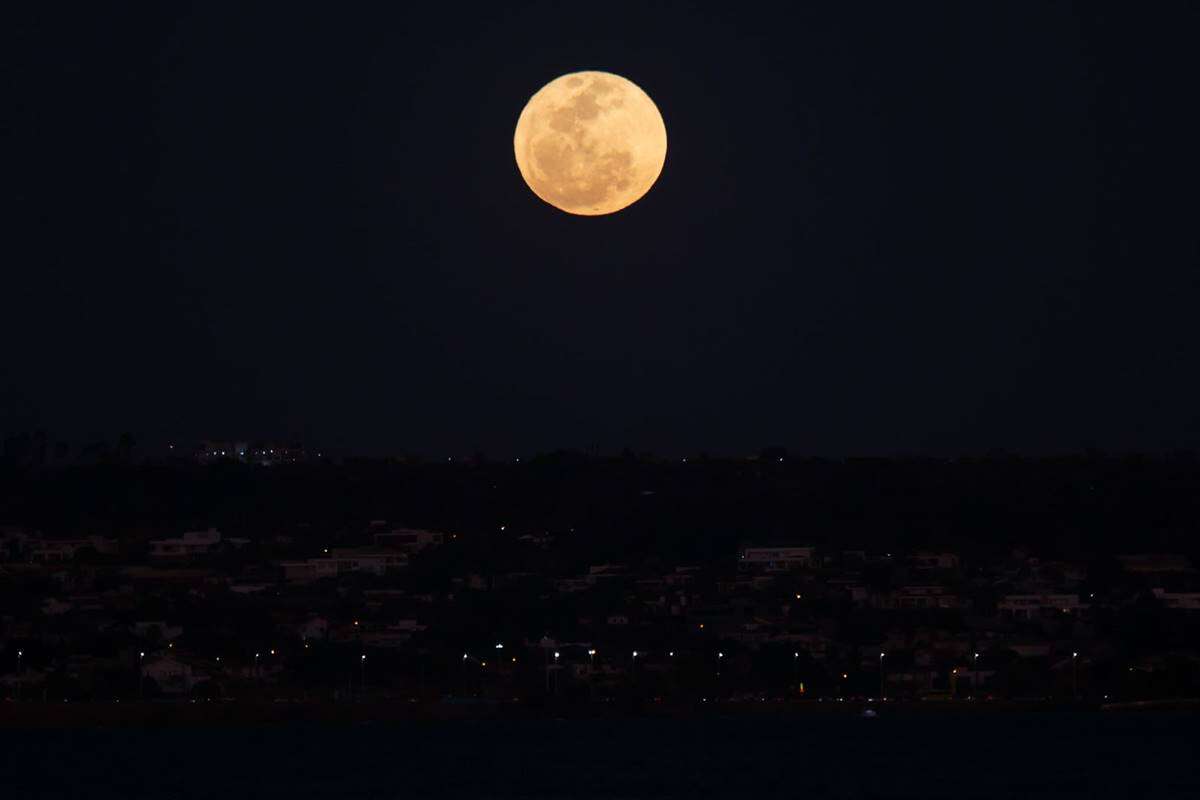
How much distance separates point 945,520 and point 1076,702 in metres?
26.8

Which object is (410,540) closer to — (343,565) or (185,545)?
(343,565)

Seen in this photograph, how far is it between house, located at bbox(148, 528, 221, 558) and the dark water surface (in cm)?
1746

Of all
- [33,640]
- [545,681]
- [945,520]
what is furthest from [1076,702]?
[33,640]

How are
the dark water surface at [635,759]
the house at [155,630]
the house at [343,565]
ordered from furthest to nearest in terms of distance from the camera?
the house at [343,565], the house at [155,630], the dark water surface at [635,759]

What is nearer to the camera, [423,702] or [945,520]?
[423,702]

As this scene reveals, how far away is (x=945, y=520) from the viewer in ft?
362

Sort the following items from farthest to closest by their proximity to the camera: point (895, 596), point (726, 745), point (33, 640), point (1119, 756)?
point (895, 596)
point (33, 640)
point (726, 745)
point (1119, 756)

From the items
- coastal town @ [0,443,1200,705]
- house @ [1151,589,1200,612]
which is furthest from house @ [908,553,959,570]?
house @ [1151,589,1200,612]

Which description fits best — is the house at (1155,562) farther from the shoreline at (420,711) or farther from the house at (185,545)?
the house at (185,545)

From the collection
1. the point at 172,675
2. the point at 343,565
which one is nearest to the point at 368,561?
the point at 343,565

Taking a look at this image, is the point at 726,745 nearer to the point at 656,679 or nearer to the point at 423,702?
the point at 656,679

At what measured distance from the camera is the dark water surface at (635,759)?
67.1 meters

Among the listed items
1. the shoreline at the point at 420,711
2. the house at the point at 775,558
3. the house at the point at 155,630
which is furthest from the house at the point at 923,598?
the house at the point at 155,630

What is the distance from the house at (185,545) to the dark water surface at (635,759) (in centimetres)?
1746
